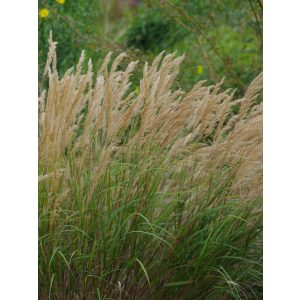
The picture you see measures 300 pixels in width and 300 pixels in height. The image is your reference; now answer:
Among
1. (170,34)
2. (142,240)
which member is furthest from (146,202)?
(170,34)

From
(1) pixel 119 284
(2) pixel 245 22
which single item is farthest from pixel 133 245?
(2) pixel 245 22

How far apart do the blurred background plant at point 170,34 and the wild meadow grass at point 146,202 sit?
1.42 m

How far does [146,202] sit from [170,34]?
345 cm

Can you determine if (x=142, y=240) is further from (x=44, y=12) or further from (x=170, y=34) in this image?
(x=170, y=34)

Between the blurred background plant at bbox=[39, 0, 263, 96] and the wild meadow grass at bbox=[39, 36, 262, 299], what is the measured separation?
142 cm

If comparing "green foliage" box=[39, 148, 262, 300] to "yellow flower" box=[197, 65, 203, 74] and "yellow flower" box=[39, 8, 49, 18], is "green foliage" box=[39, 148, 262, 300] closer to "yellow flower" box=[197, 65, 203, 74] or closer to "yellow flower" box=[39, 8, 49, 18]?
"yellow flower" box=[39, 8, 49, 18]

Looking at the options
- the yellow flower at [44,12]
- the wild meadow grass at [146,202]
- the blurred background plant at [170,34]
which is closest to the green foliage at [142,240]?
the wild meadow grass at [146,202]

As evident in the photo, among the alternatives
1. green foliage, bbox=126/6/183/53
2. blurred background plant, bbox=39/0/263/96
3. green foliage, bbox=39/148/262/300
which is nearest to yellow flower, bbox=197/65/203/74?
blurred background plant, bbox=39/0/263/96

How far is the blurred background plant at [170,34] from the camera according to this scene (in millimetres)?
4887

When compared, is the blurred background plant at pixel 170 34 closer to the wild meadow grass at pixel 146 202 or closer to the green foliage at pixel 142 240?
the wild meadow grass at pixel 146 202
